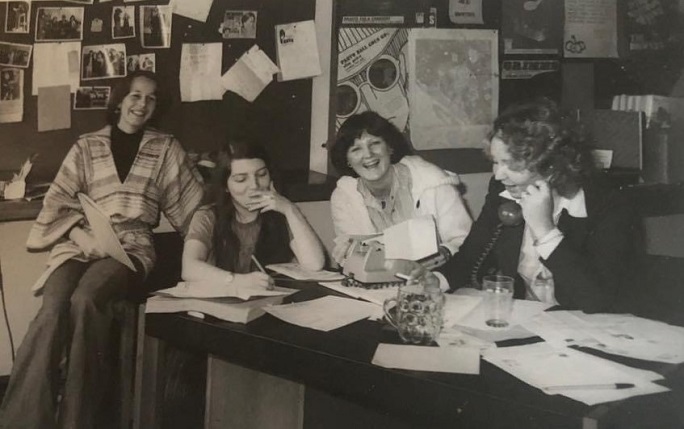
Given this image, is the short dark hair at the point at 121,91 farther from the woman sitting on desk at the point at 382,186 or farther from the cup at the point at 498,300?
the cup at the point at 498,300

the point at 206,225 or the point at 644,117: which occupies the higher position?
the point at 644,117

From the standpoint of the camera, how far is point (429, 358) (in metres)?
1.18

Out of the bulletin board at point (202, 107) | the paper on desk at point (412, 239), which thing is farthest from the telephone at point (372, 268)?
the bulletin board at point (202, 107)

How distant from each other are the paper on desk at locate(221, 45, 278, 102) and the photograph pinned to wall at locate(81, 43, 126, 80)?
0.21m

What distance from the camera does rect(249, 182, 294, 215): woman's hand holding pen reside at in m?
1.61

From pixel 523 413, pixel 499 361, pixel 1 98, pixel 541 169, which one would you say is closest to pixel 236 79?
pixel 1 98

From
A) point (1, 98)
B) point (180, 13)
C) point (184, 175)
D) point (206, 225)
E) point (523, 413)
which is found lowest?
point (523, 413)

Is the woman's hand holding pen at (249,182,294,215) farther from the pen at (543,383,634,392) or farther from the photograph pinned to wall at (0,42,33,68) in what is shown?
the pen at (543,383,634,392)

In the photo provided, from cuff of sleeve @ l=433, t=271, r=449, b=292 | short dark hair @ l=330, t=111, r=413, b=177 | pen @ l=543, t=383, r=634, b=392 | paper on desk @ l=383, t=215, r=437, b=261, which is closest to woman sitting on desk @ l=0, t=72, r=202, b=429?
short dark hair @ l=330, t=111, r=413, b=177

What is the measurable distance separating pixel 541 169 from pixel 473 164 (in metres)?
0.19

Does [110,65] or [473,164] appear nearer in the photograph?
[110,65]

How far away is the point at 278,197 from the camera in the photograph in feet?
5.29

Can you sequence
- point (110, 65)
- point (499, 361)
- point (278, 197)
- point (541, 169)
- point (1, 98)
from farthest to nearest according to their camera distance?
1. point (278, 197)
2. point (541, 169)
3. point (110, 65)
4. point (1, 98)
5. point (499, 361)

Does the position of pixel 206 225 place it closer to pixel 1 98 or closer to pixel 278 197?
pixel 278 197
